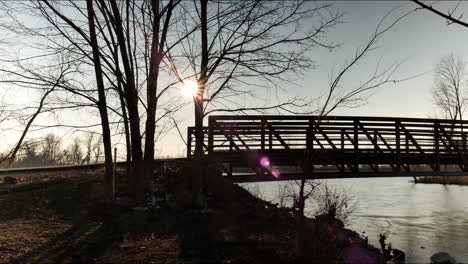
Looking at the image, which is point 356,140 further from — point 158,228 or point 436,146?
point 158,228

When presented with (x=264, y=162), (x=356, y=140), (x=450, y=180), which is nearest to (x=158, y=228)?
(x=264, y=162)

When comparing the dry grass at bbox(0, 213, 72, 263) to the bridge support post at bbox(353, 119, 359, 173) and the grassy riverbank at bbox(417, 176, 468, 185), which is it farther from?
the grassy riverbank at bbox(417, 176, 468, 185)

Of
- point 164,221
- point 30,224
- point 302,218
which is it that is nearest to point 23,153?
point 30,224

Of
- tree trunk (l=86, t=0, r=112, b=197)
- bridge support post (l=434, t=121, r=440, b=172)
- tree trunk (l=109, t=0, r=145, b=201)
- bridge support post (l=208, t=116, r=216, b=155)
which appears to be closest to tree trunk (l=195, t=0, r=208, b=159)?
bridge support post (l=208, t=116, r=216, b=155)

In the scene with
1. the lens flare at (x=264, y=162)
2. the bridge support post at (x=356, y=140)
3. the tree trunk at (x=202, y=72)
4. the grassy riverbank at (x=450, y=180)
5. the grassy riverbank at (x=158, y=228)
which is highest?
the tree trunk at (x=202, y=72)

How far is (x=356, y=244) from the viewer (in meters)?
7.57

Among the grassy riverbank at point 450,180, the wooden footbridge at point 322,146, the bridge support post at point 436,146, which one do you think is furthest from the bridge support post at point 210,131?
the grassy riverbank at point 450,180

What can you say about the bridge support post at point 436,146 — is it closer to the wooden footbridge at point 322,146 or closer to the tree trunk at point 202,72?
the wooden footbridge at point 322,146

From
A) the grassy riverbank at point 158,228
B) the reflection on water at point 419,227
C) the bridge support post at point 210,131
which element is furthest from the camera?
the bridge support post at point 210,131

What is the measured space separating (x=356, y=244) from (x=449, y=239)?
275 inches

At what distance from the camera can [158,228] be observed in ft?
30.4

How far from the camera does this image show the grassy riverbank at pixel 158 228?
6961mm

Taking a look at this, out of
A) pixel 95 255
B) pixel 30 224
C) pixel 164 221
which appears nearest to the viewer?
pixel 95 255

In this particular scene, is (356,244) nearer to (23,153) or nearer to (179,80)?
(179,80)
